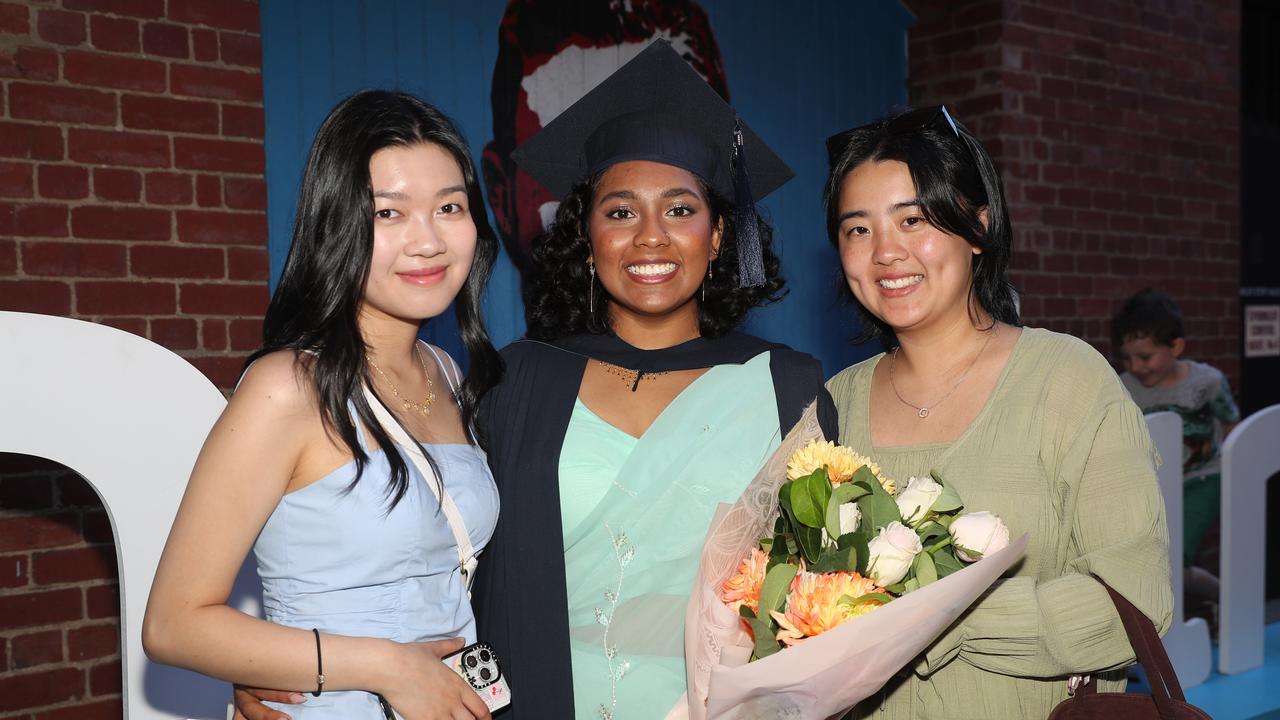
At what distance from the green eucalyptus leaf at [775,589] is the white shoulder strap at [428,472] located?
57 cm

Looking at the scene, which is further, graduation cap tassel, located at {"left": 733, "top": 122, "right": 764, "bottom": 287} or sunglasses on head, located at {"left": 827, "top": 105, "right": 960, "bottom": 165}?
graduation cap tassel, located at {"left": 733, "top": 122, "right": 764, "bottom": 287}

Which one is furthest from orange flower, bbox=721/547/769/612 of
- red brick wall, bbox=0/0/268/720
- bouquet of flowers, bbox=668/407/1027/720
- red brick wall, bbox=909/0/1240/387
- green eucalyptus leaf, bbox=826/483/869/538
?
red brick wall, bbox=909/0/1240/387

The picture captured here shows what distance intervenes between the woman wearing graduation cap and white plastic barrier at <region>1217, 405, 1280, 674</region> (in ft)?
9.53

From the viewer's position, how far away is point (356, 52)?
11.6ft

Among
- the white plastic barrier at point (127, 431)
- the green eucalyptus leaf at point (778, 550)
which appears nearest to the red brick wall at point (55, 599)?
the white plastic barrier at point (127, 431)

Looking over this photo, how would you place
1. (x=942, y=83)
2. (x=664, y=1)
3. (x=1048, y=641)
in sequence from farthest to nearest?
1. (x=942, y=83)
2. (x=664, y=1)
3. (x=1048, y=641)

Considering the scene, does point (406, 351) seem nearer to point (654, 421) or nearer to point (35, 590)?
point (654, 421)

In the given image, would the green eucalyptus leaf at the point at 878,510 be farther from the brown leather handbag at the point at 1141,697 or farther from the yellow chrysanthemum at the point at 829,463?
the brown leather handbag at the point at 1141,697

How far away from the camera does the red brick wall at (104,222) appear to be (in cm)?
287

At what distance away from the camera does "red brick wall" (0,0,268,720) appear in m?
2.87

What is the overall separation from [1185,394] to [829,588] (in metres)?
4.41

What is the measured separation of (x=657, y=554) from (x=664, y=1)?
2.94m

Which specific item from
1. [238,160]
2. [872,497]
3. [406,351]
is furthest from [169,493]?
[872,497]

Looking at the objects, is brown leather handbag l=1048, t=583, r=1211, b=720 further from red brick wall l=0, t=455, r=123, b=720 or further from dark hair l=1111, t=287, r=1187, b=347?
dark hair l=1111, t=287, r=1187, b=347
